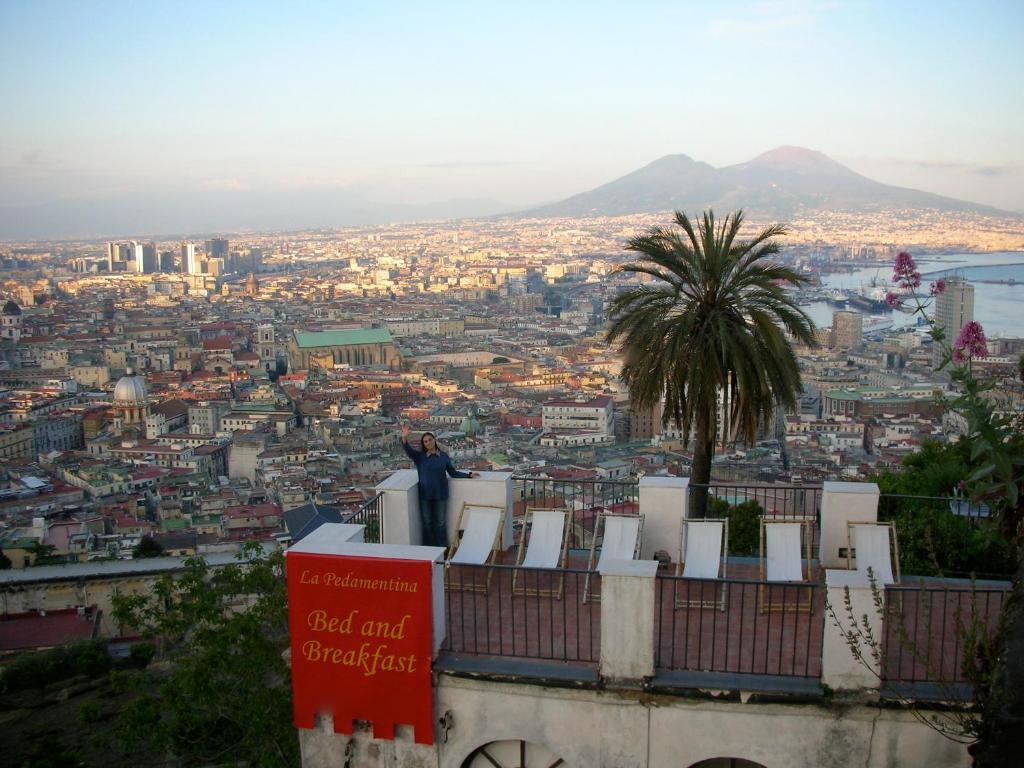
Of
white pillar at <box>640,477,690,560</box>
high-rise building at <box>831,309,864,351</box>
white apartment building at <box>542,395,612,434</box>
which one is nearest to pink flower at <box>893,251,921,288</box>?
white pillar at <box>640,477,690,560</box>

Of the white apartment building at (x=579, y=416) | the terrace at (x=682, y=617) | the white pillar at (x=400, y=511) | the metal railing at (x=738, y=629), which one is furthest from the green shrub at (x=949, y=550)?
the white apartment building at (x=579, y=416)

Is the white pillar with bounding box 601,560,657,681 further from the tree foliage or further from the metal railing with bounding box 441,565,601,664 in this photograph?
the tree foliage

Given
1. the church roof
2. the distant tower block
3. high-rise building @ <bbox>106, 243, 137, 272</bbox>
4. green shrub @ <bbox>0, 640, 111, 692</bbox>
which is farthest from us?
high-rise building @ <bbox>106, 243, 137, 272</bbox>

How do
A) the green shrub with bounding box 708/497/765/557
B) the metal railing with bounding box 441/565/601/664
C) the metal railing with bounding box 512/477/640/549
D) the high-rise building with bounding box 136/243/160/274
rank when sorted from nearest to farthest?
the metal railing with bounding box 441/565/601/664 → the metal railing with bounding box 512/477/640/549 → the green shrub with bounding box 708/497/765/557 → the high-rise building with bounding box 136/243/160/274


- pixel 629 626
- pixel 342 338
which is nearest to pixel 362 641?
pixel 629 626

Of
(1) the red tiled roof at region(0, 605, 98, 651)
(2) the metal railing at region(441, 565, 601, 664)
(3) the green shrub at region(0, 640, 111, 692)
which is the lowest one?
(1) the red tiled roof at region(0, 605, 98, 651)

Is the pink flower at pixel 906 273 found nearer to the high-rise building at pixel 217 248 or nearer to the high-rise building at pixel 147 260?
the high-rise building at pixel 147 260

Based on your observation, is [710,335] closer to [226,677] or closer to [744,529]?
[744,529]
